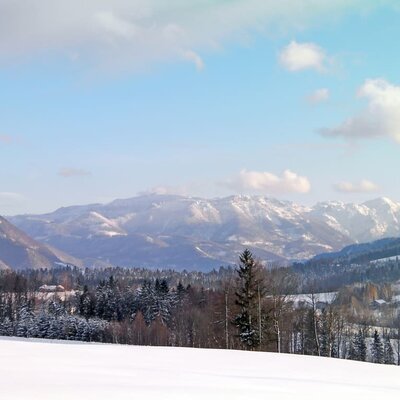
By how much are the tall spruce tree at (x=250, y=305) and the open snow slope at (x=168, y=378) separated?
83.5 ft

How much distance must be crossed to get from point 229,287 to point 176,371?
42.3 meters

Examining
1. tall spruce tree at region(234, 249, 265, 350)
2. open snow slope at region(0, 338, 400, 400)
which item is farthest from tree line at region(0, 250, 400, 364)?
open snow slope at region(0, 338, 400, 400)

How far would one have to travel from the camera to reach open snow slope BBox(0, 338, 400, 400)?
10.0 meters

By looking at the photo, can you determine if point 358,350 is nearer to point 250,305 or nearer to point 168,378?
point 250,305

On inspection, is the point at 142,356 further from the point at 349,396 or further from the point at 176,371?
the point at 349,396

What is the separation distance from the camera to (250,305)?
147ft

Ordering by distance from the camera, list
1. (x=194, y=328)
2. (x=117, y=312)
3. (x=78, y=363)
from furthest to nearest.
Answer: (x=117, y=312) < (x=194, y=328) < (x=78, y=363)

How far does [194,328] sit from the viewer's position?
81.9 metres

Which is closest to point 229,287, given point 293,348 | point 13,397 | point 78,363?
point 293,348

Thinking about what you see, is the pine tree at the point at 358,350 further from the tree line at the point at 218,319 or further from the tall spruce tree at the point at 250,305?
the tall spruce tree at the point at 250,305

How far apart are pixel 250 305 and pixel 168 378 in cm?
3301

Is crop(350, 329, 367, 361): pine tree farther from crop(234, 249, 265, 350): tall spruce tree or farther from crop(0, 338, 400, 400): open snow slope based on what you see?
crop(0, 338, 400, 400): open snow slope

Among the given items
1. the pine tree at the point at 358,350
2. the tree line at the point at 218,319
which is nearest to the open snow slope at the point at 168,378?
the tree line at the point at 218,319

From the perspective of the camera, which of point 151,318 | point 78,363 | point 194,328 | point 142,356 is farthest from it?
point 151,318
